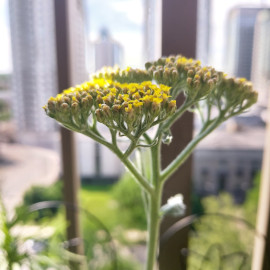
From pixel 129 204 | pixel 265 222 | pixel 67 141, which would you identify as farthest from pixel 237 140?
pixel 67 141

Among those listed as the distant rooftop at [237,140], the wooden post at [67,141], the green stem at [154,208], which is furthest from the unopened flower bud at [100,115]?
the distant rooftop at [237,140]

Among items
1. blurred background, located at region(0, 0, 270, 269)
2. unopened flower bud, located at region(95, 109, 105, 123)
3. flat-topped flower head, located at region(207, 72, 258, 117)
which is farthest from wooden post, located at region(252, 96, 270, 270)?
unopened flower bud, located at region(95, 109, 105, 123)

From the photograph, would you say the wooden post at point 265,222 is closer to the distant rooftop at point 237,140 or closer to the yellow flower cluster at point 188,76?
the yellow flower cluster at point 188,76

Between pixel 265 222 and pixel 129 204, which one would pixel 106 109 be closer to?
pixel 265 222

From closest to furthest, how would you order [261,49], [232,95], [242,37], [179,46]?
[232,95]
[179,46]
[261,49]
[242,37]

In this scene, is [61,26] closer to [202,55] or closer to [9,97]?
[202,55]
